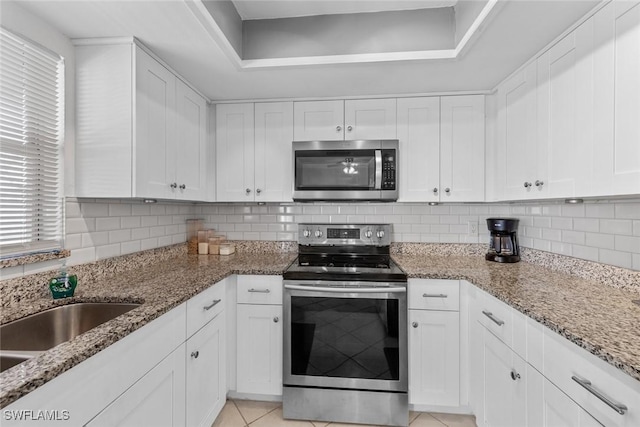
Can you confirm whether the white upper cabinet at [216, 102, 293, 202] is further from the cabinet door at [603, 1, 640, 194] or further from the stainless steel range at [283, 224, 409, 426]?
the cabinet door at [603, 1, 640, 194]

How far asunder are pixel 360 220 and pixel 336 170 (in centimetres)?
54

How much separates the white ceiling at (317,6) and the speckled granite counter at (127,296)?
1539 mm

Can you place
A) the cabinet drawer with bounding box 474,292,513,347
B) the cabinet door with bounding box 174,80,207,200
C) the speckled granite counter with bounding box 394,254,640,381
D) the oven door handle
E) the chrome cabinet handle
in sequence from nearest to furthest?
the speckled granite counter with bounding box 394,254,640,381, the cabinet drawer with bounding box 474,292,513,347, the chrome cabinet handle, the oven door handle, the cabinet door with bounding box 174,80,207,200

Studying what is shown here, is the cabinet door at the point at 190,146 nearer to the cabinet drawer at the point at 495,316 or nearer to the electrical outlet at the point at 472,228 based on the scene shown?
the cabinet drawer at the point at 495,316

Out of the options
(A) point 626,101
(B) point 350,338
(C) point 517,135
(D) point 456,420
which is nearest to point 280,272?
(B) point 350,338

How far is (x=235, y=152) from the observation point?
7.90ft

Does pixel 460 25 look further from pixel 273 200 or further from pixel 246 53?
pixel 273 200

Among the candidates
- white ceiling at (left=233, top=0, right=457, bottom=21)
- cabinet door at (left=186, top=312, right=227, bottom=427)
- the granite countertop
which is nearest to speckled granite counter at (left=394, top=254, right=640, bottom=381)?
the granite countertop

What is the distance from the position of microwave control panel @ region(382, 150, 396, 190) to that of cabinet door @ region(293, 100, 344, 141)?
36cm

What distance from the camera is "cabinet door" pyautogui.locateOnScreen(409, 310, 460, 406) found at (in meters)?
1.85

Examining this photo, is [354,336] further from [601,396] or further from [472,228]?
[472,228]

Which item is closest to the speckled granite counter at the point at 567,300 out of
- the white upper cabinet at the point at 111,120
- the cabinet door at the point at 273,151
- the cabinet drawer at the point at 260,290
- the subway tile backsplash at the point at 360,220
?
the subway tile backsplash at the point at 360,220

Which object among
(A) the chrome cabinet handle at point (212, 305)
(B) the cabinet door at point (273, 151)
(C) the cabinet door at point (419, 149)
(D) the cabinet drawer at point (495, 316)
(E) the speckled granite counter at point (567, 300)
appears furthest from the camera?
(B) the cabinet door at point (273, 151)

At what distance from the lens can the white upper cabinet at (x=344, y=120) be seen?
2264 mm
